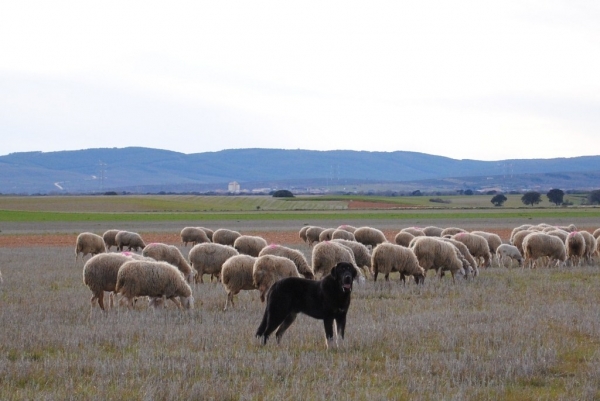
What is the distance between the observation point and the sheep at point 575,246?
25641 mm

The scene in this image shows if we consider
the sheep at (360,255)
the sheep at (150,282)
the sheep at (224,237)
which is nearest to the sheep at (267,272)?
the sheep at (150,282)

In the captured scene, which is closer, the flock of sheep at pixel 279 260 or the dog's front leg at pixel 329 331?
the dog's front leg at pixel 329 331

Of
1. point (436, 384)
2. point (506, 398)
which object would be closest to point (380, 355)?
point (436, 384)

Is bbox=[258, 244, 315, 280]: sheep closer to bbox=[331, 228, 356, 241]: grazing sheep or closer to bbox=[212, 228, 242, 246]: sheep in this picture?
bbox=[331, 228, 356, 241]: grazing sheep

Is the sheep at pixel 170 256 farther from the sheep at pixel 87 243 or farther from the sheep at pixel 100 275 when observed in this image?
the sheep at pixel 87 243

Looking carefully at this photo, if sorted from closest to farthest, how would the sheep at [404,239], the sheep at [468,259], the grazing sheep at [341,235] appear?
1. the sheep at [468,259]
2. the sheep at [404,239]
3. the grazing sheep at [341,235]

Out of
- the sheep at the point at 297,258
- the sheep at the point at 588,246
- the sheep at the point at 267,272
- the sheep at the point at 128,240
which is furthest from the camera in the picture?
the sheep at the point at 128,240

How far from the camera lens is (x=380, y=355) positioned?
10.5 metres

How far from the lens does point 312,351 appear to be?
35.4 feet

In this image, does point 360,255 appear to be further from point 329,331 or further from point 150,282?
point 329,331

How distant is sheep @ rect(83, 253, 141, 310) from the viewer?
15.2 meters

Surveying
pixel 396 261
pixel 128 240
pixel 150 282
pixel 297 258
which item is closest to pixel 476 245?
pixel 396 261

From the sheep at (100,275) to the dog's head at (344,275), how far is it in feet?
19.7

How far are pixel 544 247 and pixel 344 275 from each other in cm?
1604
